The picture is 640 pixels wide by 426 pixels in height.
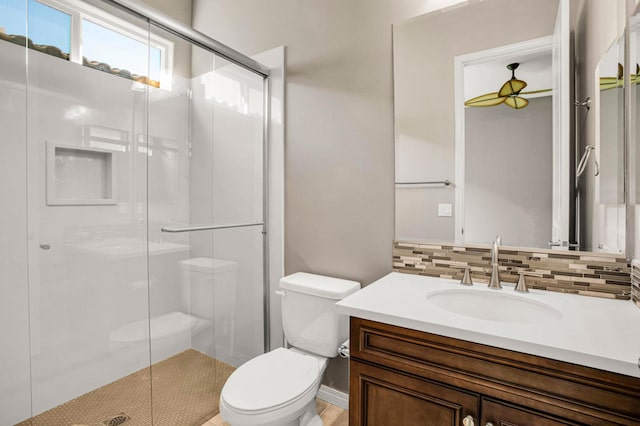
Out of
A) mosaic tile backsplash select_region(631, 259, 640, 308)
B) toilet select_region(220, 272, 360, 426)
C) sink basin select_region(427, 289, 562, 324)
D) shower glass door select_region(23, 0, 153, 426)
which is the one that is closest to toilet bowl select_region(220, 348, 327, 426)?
toilet select_region(220, 272, 360, 426)

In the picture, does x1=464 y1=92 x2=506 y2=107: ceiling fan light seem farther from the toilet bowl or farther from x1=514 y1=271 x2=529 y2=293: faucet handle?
the toilet bowl

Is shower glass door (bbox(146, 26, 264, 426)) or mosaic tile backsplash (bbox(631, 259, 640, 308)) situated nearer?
mosaic tile backsplash (bbox(631, 259, 640, 308))

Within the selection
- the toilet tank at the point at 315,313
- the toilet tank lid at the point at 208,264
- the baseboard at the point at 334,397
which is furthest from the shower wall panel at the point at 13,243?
the baseboard at the point at 334,397

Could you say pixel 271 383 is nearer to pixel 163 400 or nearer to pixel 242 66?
pixel 163 400

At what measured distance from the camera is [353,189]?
1831 millimetres

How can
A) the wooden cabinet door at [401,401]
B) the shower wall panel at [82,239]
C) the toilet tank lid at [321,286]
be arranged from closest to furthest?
the wooden cabinet door at [401,401], the shower wall panel at [82,239], the toilet tank lid at [321,286]

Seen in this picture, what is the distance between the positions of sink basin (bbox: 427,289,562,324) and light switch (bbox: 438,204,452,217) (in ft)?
1.18

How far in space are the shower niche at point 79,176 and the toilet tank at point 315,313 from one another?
0.96 meters

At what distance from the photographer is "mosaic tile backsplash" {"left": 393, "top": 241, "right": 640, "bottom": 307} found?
1228 mm

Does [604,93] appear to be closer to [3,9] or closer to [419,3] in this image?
[419,3]

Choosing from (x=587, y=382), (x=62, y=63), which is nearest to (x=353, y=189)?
(x=587, y=382)

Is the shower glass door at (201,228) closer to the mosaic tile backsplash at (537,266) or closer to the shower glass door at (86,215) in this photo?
the shower glass door at (86,215)

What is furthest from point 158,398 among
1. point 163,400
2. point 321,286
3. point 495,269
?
point 495,269

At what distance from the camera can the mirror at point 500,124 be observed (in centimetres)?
128
